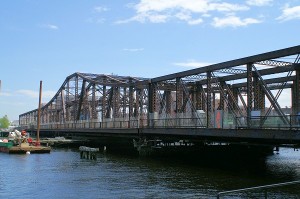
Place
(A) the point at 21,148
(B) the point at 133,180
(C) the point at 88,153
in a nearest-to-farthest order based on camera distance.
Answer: (B) the point at 133,180 → (C) the point at 88,153 → (A) the point at 21,148

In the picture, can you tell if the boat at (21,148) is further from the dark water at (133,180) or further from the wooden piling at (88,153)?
the dark water at (133,180)

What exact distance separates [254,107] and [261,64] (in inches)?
180

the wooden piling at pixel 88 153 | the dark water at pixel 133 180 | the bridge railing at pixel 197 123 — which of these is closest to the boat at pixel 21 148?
the wooden piling at pixel 88 153

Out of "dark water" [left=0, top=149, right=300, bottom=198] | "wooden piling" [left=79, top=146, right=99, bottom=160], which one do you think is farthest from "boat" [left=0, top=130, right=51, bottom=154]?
"dark water" [left=0, top=149, right=300, bottom=198]

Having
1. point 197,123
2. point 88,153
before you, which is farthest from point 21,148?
point 197,123

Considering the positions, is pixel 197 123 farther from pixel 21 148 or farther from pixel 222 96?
pixel 21 148

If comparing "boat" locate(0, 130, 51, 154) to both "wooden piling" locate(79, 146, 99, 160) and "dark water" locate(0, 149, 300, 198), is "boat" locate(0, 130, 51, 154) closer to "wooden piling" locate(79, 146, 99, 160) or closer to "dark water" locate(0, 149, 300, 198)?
"wooden piling" locate(79, 146, 99, 160)

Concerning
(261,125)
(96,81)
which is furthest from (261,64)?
(96,81)

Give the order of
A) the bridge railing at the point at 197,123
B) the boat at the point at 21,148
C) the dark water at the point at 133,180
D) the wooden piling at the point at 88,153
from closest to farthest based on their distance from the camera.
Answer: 1. the dark water at the point at 133,180
2. the bridge railing at the point at 197,123
3. the wooden piling at the point at 88,153
4. the boat at the point at 21,148

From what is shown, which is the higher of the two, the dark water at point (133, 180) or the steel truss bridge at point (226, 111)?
the steel truss bridge at point (226, 111)

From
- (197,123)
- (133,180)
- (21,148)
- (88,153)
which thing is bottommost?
(133,180)

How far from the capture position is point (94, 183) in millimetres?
30984

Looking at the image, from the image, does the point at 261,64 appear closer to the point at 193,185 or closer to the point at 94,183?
the point at 193,185

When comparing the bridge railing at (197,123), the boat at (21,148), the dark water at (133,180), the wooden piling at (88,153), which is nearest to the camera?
the dark water at (133,180)
